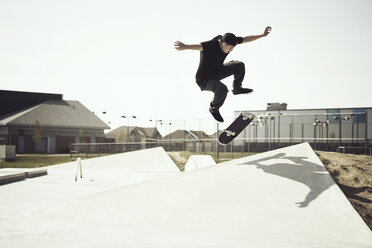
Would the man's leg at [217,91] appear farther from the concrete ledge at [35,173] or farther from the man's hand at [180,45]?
the concrete ledge at [35,173]

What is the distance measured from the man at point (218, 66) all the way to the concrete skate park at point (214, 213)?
1.69 meters

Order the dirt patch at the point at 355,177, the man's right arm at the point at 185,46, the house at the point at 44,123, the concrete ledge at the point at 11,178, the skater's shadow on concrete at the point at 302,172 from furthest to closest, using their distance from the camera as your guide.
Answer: the house at the point at 44,123
the concrete ledge at the point at 11,178
the man's right arm at the point at 185,46
the skater's shadow on concrete at the point at 302,172
the dirt patch at the point at 355,177

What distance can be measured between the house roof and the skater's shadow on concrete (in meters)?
39.8

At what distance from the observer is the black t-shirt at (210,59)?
21.1 ft

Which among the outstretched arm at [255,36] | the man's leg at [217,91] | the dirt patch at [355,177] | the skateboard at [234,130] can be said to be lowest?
the dirt patch at [355,177]

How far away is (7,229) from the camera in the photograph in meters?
4.78

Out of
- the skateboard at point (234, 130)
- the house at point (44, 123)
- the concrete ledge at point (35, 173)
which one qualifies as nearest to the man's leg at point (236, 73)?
the skateboard at point (234, 130)

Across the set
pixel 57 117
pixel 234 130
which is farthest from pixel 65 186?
pixel 57 117

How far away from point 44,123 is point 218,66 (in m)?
40.7

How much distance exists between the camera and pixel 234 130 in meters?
8.26

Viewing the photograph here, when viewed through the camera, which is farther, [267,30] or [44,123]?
[44,123]

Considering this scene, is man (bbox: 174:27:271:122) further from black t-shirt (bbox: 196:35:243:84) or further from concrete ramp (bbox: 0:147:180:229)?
concrete ramp (bbox: 0:147:180:229)

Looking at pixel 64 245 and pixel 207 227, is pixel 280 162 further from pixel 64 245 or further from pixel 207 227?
pixel 64 245

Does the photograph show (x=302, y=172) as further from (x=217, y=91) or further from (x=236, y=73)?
(x=236, y=73)
